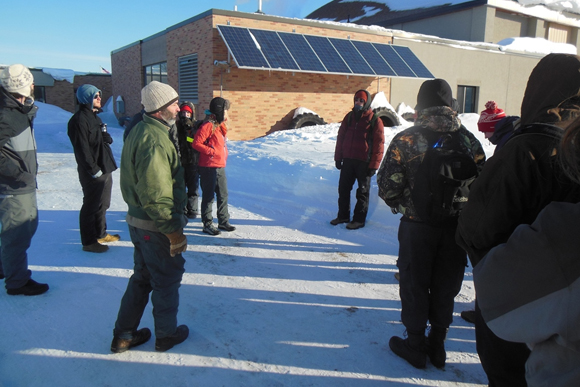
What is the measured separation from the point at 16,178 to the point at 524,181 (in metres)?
3.76

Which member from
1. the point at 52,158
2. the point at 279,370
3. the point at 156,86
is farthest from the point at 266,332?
the point at 52,158

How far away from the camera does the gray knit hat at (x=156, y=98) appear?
2754 mm

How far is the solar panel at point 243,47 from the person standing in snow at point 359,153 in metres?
6.55

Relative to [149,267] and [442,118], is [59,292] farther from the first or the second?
[442,118]

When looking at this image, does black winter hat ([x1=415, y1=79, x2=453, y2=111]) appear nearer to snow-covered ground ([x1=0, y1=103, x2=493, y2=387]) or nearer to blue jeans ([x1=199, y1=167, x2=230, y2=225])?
snow-covered ground ([x1=0, y1=103, x2=493, y2=387])

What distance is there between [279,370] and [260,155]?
22.6ft

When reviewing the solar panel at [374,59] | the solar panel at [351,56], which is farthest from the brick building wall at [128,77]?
the solar panel at [374,59]

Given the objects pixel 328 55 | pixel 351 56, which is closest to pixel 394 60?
pixel 351 56

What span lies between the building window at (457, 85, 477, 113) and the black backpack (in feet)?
56.0

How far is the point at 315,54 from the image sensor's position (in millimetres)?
13133

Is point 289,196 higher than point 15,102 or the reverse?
the reverse

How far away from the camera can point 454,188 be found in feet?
8.46

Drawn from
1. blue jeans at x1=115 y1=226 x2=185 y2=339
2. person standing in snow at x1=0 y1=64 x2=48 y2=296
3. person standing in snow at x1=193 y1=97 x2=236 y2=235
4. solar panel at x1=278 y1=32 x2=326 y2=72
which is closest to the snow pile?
solar panel at x1=278 y1=32 x2=326 y2=72

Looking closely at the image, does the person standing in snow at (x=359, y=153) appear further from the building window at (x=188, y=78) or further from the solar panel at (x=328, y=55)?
the building window at (x=188, y=78)
